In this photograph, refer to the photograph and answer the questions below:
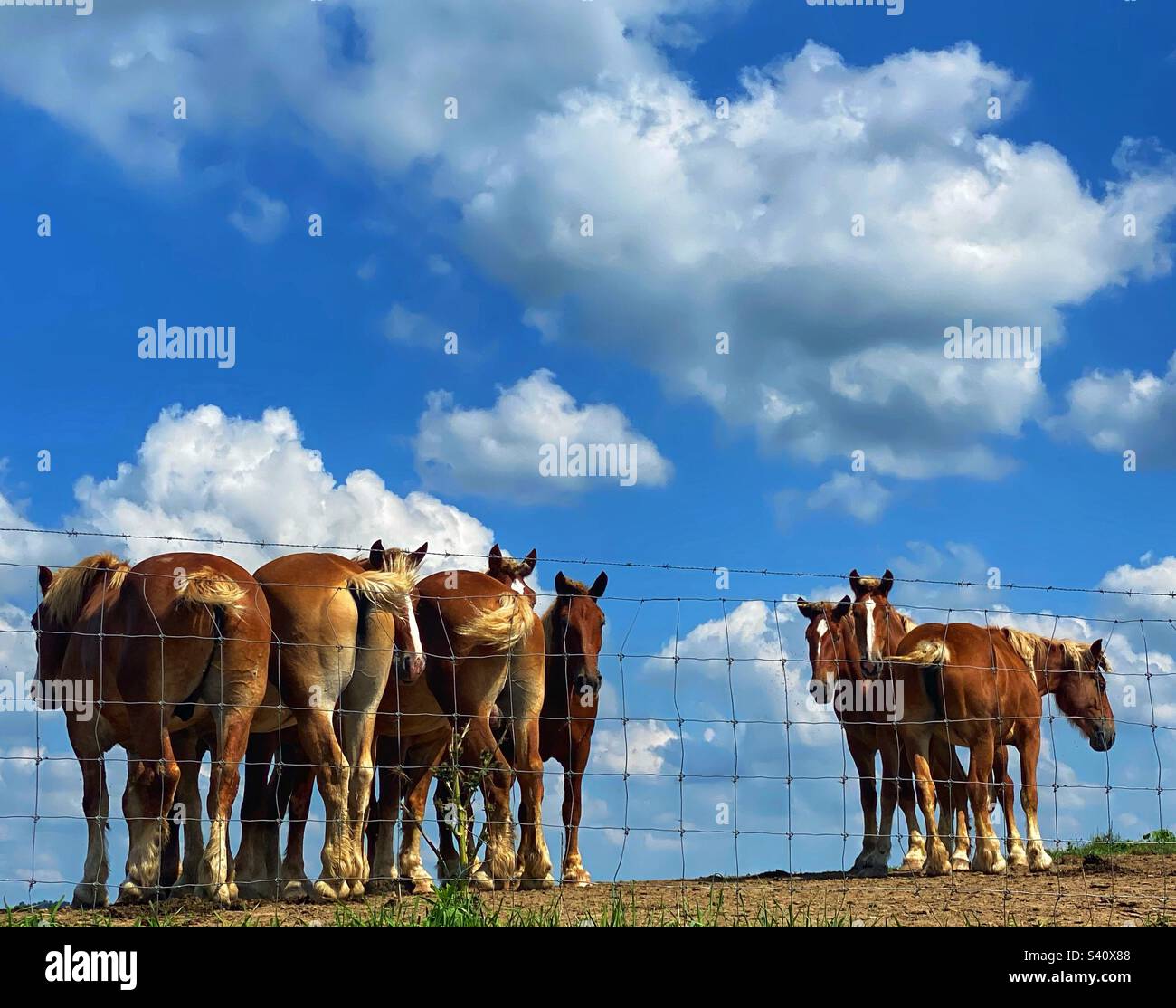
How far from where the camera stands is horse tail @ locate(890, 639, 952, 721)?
1202cm

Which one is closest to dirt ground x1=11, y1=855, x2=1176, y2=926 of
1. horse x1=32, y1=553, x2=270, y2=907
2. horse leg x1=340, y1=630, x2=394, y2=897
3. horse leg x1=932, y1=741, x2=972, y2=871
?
horse x1=32, y1=553, x2=270, y2=907

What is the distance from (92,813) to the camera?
9.18 metres

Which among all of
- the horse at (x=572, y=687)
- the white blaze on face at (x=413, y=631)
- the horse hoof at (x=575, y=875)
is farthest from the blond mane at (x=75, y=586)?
the horse hoof at (x=575, y=875)

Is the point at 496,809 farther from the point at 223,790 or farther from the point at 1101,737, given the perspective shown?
the point at 1101,737

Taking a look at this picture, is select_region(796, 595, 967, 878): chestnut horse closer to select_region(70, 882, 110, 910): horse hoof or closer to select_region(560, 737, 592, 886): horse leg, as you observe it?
select_region(560, 737, 592, 886): horse leg

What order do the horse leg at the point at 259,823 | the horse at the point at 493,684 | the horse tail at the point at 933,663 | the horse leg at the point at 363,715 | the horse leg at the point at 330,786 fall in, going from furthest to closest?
the horse tail at the point at 933,663
the horse at the point at 493,684
the horse leg at the point at 259,823
the horse leg at the point at 363,715
the horse leg at the point at 330,786

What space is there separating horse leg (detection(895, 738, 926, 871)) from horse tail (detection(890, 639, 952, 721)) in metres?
0.53

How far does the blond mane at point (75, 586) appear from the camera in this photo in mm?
9742

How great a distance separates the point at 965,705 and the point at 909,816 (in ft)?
4.42

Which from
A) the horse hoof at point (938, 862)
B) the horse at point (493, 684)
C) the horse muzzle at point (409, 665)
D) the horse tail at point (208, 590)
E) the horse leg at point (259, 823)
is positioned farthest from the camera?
the horse hoof at point (938, 862)

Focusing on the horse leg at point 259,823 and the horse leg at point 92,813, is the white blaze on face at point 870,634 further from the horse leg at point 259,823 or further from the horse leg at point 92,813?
the horse leg at point 92,813

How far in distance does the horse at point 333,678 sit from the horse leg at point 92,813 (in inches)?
42.3

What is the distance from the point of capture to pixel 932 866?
1153 cm
